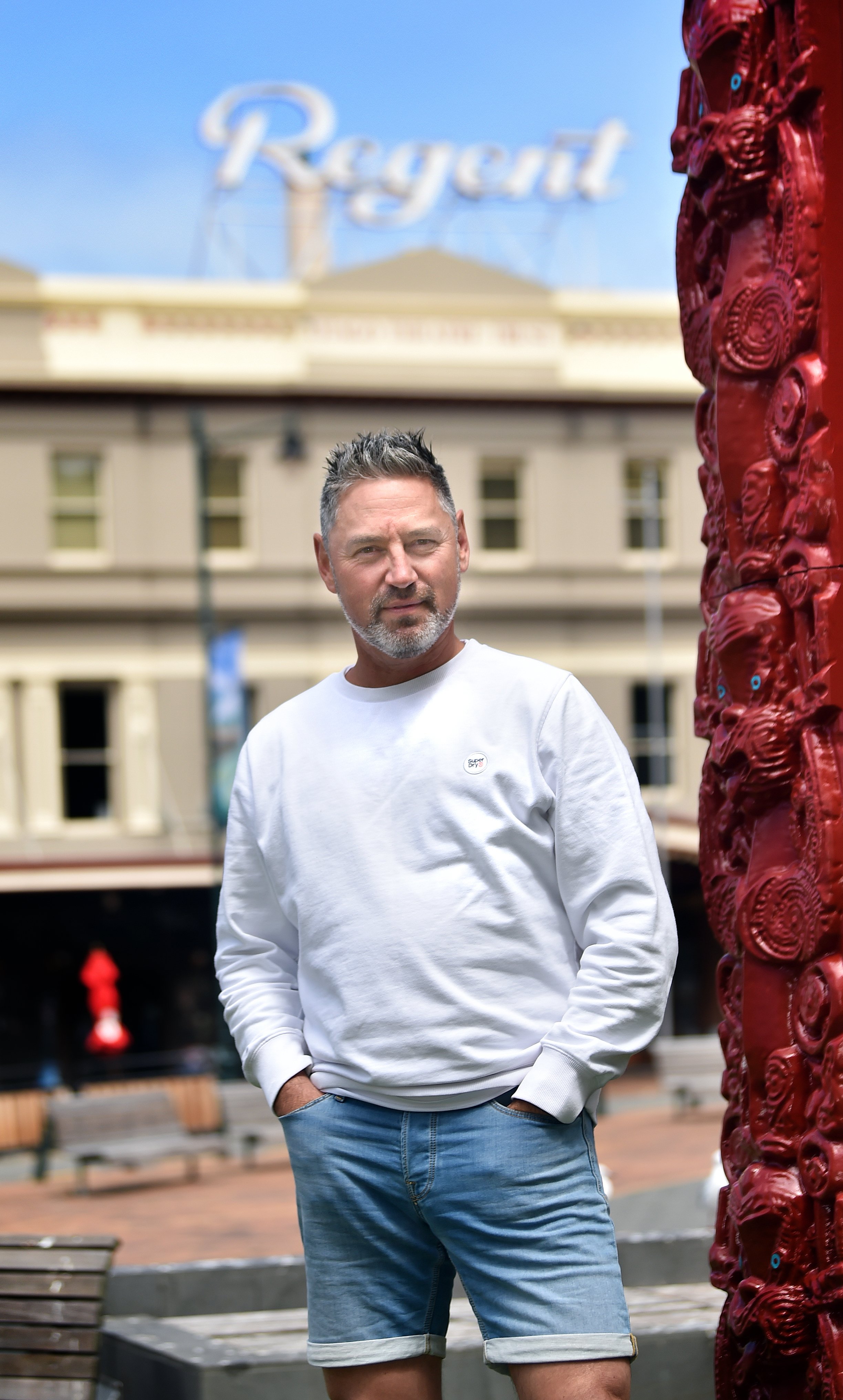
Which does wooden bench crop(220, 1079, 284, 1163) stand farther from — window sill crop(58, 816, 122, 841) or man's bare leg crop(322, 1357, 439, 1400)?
man's bare leg crop(322, 1357, 439, 1400)

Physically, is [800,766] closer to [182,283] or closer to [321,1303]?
[321,1303]

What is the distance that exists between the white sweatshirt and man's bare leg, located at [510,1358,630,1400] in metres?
0.36

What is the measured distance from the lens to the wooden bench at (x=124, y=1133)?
15.4 metres

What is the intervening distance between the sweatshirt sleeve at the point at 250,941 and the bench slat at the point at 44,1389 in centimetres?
135

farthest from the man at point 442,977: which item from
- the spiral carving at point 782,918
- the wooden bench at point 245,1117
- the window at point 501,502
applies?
the window at point 501,502

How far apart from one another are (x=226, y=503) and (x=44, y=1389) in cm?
2386

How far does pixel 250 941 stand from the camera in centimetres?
303

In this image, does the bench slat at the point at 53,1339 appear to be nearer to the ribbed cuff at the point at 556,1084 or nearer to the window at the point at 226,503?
the ribbed cuff at the point at 556,1084

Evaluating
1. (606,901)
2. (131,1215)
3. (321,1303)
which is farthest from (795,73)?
(131,1215)

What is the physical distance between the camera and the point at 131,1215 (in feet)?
44.0

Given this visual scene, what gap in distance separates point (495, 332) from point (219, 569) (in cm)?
587

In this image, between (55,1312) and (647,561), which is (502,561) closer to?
(647,561)

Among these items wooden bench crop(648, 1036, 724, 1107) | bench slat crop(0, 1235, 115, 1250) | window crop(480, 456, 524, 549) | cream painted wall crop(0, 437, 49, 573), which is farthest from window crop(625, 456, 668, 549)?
bench slat crop(0, 1235, 115, 1250)

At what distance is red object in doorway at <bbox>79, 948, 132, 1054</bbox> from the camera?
2456cm
